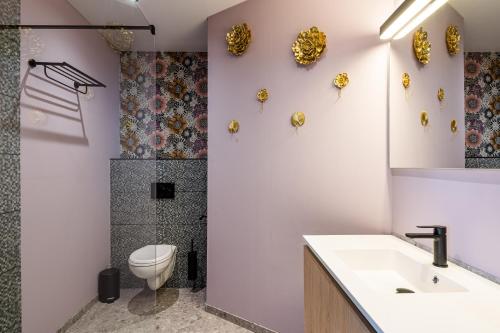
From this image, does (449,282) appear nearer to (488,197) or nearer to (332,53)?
(488,197)

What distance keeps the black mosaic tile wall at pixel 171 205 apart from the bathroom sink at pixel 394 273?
1.73m

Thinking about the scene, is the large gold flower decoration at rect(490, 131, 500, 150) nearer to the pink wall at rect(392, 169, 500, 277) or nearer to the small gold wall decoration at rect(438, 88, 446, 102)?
the pink wall at rect(392, 169, 500, 277)

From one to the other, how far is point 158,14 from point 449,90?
218cm

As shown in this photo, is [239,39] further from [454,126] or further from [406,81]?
[454,126]

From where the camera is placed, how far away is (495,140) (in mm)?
1060

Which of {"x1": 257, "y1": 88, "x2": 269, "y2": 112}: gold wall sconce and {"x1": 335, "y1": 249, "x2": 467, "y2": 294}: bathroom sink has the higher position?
{"x1": 257, "y1": 88, "x2": 269, "y2": 112}: gold wall sconce

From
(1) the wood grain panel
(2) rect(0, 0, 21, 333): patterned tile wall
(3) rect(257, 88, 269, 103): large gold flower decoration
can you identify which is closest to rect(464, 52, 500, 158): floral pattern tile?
(1) the wood grain panel

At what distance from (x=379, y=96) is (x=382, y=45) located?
338 mm

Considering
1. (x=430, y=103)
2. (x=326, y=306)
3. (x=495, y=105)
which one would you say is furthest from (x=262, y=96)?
(x=326, y=306)

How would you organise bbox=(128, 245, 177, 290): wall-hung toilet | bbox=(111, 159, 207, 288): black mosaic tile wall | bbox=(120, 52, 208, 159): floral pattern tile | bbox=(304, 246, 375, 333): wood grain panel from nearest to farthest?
bbox=(304, 246, 375, 333): wood grain panel
bbox=(128, 245, 177, 290): wall-hung toilet
bbox=(111, 159, 207, 288): black mosaic tile wall
bbox=(120, 52, 208, 159): floral pattern tile

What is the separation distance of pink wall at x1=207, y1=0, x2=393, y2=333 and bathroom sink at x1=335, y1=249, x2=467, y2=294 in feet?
1.20

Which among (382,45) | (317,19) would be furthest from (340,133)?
(317,19)

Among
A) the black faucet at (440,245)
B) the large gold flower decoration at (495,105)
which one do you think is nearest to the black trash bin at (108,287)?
the black faucet at (440,245)

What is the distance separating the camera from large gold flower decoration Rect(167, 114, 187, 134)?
293 centimetres
